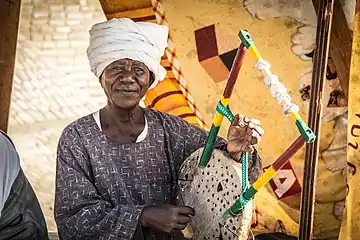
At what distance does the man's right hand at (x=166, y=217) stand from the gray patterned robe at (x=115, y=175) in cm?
3

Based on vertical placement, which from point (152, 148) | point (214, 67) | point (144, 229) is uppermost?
point (214, 67)

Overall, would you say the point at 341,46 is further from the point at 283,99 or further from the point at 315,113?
the point at 283,99

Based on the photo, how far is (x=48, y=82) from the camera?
8.09 feet

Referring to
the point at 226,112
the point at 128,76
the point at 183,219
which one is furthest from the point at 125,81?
the point at 183,219

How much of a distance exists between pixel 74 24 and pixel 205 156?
774 mm

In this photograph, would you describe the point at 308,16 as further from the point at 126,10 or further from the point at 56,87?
the point at 56,87

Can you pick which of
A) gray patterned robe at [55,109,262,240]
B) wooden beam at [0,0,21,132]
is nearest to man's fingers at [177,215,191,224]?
gray patterned robe at [55,109,262,240]

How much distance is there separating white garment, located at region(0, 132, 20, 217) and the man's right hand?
408 millimetres

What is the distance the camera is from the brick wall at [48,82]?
244 cm

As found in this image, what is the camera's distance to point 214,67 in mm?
2480

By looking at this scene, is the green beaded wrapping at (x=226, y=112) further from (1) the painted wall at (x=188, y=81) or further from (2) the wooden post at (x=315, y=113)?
(1) the painted wall at (x=188, y=81)

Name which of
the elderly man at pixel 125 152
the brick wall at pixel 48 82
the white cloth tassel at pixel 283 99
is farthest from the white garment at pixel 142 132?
the white cloth tassel at pixel 283 99

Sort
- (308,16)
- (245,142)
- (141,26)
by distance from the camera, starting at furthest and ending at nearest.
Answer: (308,16), (141,26), (245,142)

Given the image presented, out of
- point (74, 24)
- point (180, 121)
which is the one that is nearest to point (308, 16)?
point (180, 121)
